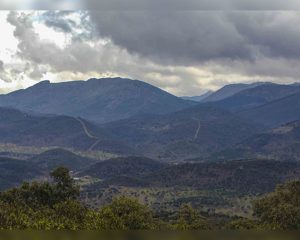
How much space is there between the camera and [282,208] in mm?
75000

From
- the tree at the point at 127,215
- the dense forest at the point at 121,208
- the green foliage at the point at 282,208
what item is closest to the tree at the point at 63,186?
the dense forest at the point at 121,208

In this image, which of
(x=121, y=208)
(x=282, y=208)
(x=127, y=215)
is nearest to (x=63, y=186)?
(x=121, y=208)

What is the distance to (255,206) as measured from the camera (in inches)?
3529

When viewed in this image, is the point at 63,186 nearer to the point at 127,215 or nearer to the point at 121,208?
the point at 121,208

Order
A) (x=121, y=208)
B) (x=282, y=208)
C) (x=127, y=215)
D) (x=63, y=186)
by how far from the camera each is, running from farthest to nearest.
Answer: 1. (x=63, y=186)
2. (x=282, y=208)
3. (x=121, y=208)
4. (x=127, y=215)

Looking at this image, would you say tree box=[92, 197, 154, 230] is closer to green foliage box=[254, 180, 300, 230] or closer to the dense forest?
the dense forest

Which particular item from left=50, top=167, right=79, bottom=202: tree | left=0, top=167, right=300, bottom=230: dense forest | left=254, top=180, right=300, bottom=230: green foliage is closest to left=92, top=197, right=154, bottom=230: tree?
left=0, top=167, right=300, bottom=230: dense forest

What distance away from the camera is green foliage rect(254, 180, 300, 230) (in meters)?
70.9

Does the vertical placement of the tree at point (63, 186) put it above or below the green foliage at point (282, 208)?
above

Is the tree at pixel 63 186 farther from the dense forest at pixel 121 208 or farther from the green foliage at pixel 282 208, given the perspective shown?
the green foliage at pixel 282 208

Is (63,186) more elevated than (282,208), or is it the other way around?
(63,186)

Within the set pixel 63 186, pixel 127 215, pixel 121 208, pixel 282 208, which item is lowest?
pixel 282 208

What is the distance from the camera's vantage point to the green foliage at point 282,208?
7094 cm

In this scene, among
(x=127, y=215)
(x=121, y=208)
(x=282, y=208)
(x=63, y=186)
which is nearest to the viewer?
(x=127, y=215)
